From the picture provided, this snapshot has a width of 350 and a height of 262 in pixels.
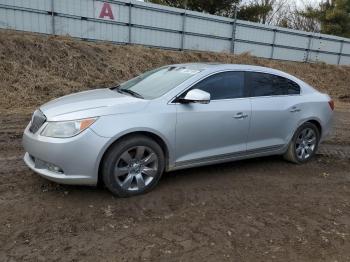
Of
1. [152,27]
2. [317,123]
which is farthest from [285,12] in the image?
[317,123]

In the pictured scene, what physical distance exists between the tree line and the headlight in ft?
55.7

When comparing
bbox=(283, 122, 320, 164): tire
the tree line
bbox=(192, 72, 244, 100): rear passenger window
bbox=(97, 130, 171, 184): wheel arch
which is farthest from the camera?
the tree line

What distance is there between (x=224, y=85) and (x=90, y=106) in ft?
6.22

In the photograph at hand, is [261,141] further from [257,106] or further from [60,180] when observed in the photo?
[60,180]

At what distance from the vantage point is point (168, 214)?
4398 mm

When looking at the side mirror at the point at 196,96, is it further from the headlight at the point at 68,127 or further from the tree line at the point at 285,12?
the tree line at the point at 285,12

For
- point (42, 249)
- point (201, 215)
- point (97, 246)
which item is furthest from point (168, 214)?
point (42, 249)

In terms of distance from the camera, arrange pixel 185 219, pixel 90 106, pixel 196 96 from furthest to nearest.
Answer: pixel 196 96 → pixel 90 106 → pixel 185 219

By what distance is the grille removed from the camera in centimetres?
461

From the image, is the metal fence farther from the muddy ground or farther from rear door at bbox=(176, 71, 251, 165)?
rear door at bbox=(176, 71, 251, 165)

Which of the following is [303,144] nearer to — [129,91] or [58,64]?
[129,91]

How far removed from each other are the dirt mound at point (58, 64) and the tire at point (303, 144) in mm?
6655

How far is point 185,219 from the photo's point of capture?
14.1 ft

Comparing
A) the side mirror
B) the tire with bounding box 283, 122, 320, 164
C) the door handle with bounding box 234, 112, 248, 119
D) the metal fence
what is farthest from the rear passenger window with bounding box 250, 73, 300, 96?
the metal fence
